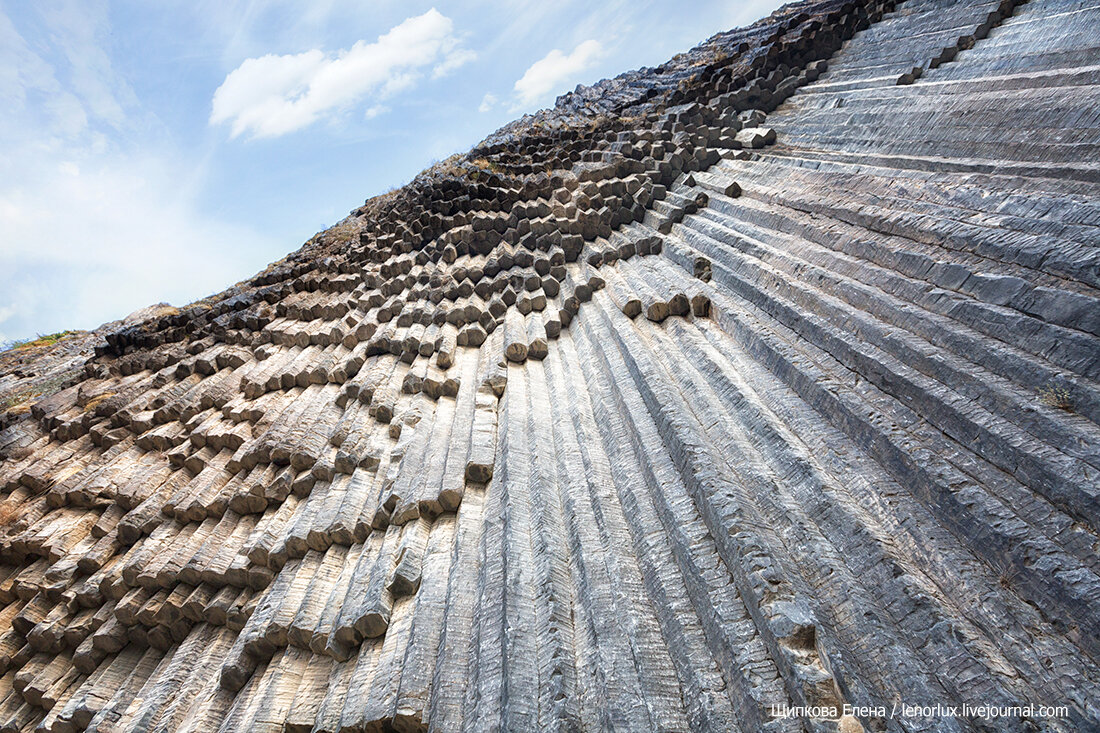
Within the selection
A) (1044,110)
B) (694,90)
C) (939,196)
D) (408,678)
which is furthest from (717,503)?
(694,90)

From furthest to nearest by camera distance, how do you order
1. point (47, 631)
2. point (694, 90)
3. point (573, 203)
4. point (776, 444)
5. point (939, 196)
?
point (694, 90)
point (573, 203)
point (47, 631)
point (939, 196)
point (776, 444)

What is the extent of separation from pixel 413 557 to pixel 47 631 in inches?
181

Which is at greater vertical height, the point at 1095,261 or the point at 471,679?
the point at 1095,261

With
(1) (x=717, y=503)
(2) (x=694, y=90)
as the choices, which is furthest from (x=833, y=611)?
(2) (x=694, y=90)

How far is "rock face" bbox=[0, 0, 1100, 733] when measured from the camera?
2119 millimetres

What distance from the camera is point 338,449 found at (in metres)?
5.28

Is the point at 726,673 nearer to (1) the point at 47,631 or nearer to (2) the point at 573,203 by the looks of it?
(1) the point at 47,631

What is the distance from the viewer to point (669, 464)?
331 centimetres

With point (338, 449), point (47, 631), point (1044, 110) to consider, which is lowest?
point (47, 631)

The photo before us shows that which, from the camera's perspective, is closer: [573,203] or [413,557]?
[413,557]

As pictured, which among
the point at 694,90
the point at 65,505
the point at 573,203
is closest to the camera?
the point at 65,505

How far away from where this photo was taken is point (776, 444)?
3.11m

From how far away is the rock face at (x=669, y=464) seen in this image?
2.12 metres

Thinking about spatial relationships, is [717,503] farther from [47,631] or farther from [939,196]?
[47,631]
